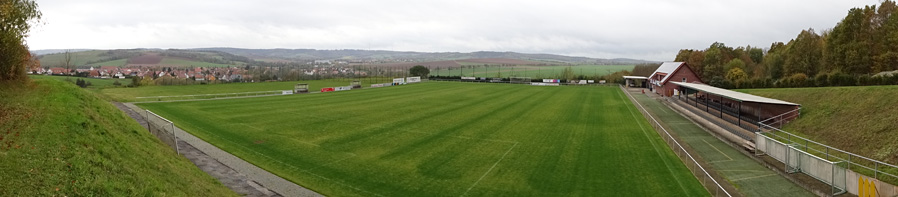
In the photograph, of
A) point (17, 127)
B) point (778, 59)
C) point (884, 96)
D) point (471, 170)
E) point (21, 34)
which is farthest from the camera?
point (778, 59)

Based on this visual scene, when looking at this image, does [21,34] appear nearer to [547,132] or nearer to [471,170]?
[471,170]

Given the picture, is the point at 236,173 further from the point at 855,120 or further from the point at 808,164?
the point at 855,120

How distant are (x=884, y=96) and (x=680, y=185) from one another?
15.2 m

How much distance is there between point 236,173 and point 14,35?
1312cm

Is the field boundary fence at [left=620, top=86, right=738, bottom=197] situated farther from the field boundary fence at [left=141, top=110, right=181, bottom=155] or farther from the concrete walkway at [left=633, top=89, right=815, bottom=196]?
the field boundary fence at [left=141, top=110, right=181, bottom=155]

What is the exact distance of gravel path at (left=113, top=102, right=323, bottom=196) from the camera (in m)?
15.9

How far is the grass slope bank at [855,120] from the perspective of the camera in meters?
18.6

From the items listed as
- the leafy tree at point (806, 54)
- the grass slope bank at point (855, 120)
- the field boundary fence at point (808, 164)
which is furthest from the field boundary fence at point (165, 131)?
the leafy tree at point (806, 54)

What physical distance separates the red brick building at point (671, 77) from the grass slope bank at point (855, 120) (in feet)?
108

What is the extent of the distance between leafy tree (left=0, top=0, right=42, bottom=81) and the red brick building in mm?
63094

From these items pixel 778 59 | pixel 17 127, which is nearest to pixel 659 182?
pixel 17 127

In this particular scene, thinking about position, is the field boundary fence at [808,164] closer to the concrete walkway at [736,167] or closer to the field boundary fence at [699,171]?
the concrete walkway at [736,167]

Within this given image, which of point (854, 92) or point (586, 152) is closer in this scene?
point (586, 152)

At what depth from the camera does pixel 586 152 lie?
23.3 meters
